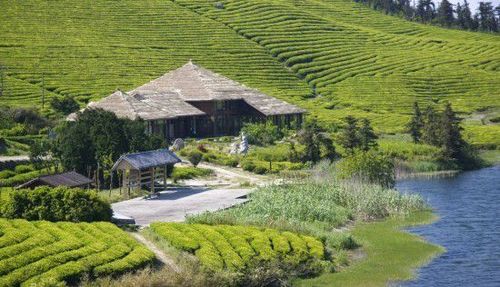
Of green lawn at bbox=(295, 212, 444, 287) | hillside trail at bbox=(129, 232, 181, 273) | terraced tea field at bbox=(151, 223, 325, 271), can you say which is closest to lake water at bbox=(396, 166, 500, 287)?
green lawn at bbox=(295, 212, 444, 287)

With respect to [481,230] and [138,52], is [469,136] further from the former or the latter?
[138,52]

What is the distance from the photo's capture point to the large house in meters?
90.6

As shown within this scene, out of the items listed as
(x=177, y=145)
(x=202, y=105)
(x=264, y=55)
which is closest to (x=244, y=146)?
(x=177, y=145)

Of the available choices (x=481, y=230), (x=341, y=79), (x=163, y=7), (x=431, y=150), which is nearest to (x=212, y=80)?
(x=431, y=150)

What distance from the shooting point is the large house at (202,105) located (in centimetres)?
9062

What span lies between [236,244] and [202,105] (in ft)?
183

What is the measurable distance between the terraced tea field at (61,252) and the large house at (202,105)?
149 feet

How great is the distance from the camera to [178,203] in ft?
187

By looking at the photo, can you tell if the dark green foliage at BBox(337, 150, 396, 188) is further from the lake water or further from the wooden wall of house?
the wooden wall of house

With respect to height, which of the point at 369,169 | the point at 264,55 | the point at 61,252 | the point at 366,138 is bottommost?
the point at 61,252

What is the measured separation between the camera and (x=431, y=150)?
86.1m

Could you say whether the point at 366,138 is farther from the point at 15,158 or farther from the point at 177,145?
the point at 15,158

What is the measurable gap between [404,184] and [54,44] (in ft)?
260

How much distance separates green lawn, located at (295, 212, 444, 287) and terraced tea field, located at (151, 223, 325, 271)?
1.89m
